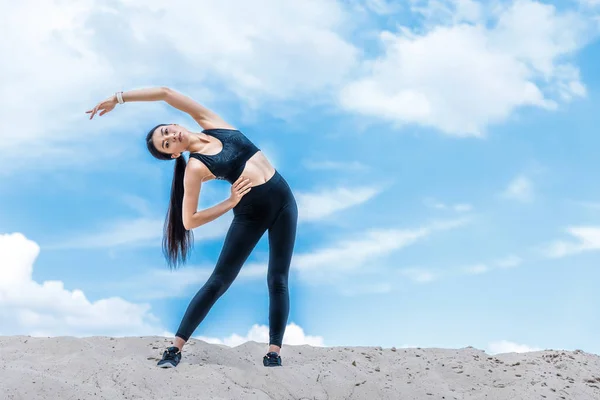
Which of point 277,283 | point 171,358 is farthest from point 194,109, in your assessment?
point 171,358

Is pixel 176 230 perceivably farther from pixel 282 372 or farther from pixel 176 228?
pixel 282 372

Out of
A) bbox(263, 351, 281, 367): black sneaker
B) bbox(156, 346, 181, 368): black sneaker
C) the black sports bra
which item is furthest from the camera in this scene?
bbox(263, 351, 281, 367): black sneaker

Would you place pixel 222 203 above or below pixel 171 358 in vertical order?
above

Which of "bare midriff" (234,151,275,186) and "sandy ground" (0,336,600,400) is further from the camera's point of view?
"bare midriff" (234,151,275,186)

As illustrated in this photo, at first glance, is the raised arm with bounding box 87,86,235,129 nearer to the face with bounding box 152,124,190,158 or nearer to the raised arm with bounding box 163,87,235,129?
the raised arm with bounding box 163,87,235,129

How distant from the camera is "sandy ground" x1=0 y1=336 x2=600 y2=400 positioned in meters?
4.51

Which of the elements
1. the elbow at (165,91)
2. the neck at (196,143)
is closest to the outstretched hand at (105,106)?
the elbow at (165,91)

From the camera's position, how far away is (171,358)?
16.3ft

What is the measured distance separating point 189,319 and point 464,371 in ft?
7.67

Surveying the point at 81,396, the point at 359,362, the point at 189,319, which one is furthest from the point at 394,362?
the point at 81,396

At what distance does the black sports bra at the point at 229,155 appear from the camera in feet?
16.6

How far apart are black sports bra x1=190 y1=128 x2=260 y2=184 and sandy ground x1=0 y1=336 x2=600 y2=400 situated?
4.48ft

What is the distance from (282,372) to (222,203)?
4.14 feet

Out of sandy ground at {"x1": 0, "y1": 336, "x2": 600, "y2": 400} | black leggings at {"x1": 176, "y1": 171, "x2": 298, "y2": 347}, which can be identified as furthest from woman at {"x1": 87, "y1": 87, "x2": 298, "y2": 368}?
sandy ground at {"x1": 0, "y1": 336, "x2": 600, "y2": 400}
